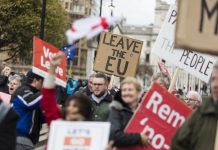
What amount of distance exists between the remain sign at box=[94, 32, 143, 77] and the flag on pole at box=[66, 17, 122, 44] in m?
4.37

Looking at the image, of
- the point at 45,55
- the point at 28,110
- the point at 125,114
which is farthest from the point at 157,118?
the point at 45,55

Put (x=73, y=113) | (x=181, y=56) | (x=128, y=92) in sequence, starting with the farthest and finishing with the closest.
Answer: (x=181, y=56)
(x=128, y=92)
(x=73, y=113)

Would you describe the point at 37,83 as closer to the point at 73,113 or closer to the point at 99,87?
the point at 99,87

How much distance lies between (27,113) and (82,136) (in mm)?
1860

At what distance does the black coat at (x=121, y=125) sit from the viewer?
506cm

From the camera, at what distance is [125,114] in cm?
527

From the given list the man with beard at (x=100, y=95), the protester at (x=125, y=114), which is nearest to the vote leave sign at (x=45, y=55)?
the man with beard at (x=100, y=95)

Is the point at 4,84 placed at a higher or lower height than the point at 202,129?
lower

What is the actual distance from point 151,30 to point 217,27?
156 meters

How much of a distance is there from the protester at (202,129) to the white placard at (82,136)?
564mm

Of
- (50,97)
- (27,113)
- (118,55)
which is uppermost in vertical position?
(50,97)

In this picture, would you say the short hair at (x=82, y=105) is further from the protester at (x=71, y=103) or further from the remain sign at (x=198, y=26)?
the remain sign at (x=198, y=26)

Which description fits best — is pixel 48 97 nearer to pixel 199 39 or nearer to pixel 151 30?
pixel 199 39

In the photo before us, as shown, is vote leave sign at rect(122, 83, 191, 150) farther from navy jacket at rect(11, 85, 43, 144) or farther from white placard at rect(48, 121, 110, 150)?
navy jacket at rect(11, 85, 43, 144)
